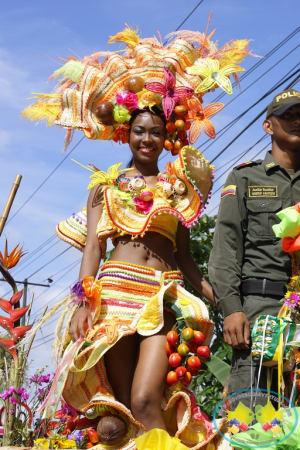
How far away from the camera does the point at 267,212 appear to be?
13.2ft

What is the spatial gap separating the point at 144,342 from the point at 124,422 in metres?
0.46

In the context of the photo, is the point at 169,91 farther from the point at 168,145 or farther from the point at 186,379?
the point at 186,379

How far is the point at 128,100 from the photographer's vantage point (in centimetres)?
485

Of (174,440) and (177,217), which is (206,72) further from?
(174,440)

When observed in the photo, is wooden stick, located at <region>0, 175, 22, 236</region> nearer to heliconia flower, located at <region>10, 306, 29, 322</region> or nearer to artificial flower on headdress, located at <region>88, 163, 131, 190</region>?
heliconia flower, located at <region>10, 306, 29, 322</region>

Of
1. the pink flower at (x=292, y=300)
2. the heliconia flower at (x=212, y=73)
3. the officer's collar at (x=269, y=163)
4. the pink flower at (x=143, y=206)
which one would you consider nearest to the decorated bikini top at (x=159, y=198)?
the pink flower at (x=143, y=206)

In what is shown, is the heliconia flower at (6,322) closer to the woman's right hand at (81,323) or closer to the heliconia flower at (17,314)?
the heliconia flower at (17,314)

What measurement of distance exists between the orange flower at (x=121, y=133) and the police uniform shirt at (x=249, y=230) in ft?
3.25

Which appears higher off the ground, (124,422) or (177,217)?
(177,217)

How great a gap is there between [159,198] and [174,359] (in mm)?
1037

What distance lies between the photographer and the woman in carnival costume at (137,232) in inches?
169

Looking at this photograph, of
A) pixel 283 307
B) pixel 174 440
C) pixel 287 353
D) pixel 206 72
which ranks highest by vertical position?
pixel 206 72

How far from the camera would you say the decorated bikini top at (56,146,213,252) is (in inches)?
183

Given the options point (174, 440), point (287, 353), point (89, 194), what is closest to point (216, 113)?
point (89, 194)
